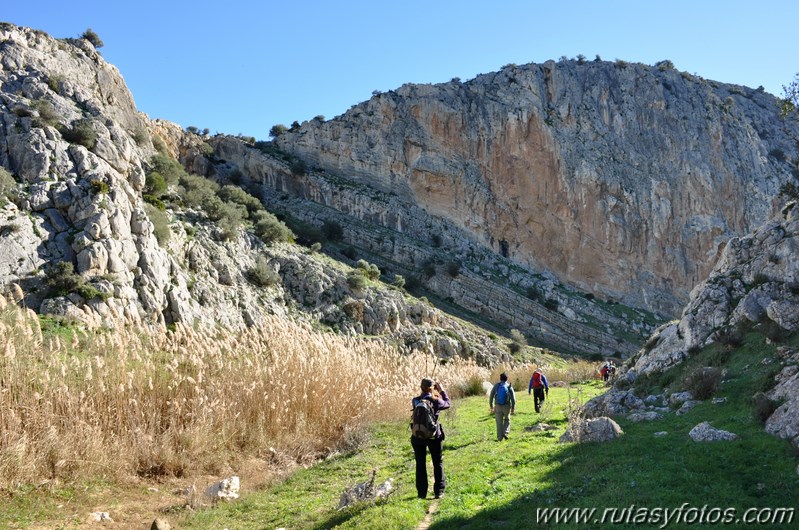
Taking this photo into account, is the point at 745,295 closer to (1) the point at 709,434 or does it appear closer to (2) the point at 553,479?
(1) the point at 709,434

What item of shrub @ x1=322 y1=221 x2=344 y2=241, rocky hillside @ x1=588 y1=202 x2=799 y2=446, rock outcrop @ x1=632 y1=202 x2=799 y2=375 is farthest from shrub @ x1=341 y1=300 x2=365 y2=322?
rock outcrop @ x1=632 y1=202 x2=799 y2=375

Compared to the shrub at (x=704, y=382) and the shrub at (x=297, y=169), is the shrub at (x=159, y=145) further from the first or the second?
the shrub at (x=704, y=382)

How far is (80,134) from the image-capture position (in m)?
29.9

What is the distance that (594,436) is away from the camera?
967cm

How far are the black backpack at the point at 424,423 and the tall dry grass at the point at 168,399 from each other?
3.97 m

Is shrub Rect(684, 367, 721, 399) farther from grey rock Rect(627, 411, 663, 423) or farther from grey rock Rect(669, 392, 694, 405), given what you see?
grey rock Rect(627, 411, 663, 423)

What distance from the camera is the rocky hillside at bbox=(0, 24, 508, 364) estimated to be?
22.8 meters

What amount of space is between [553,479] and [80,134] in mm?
32083

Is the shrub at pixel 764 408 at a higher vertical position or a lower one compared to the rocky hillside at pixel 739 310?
lower

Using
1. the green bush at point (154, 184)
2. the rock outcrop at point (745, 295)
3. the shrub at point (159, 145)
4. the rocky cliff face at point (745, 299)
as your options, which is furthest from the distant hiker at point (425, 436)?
the shrub at point (159, 145)

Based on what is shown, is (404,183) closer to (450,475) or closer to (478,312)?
(478,312)

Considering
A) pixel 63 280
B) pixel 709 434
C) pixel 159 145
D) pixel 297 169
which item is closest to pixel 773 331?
pixel 709 434

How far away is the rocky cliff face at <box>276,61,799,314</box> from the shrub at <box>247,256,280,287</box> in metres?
25.6

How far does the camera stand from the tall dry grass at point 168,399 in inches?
302
